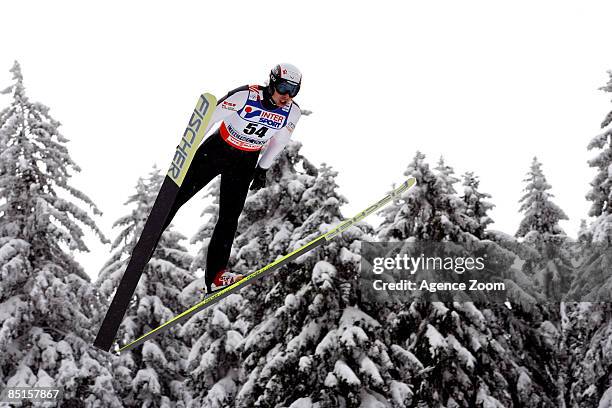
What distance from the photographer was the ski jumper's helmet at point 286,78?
7.51 meters

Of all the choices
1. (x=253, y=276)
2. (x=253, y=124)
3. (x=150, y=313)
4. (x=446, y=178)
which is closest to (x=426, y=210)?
(x=446, y=178)

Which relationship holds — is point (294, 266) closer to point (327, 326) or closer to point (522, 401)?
point (327, 326)

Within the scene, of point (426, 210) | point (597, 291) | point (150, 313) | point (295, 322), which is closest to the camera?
point (295, 322)

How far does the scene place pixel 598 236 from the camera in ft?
57.9

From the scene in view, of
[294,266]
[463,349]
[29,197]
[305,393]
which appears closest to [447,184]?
[463,349]

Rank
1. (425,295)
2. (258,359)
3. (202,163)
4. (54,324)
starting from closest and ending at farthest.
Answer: (202,163) → (258,359) → (425,295) → (54,324)

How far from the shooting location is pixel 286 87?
7.55 meters

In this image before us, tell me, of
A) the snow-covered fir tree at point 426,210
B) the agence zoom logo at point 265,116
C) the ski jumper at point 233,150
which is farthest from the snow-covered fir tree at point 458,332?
the agence zoom logo at point 265,116

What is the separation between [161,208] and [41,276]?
13.0m

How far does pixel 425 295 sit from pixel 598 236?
4.49 meters

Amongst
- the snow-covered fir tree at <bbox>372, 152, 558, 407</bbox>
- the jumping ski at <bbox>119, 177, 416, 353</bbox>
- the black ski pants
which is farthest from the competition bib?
the snow-covered fir tree at <bbox>372, 152, 558, 407</bbox>

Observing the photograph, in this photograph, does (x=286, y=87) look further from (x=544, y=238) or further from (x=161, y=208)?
(x=544, y=238)

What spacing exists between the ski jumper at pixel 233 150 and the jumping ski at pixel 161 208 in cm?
17

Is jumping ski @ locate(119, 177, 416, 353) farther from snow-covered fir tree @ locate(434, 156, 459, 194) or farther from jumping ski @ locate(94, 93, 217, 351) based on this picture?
snow-covered fir tree @ locate(434, 156, 459, 194)
